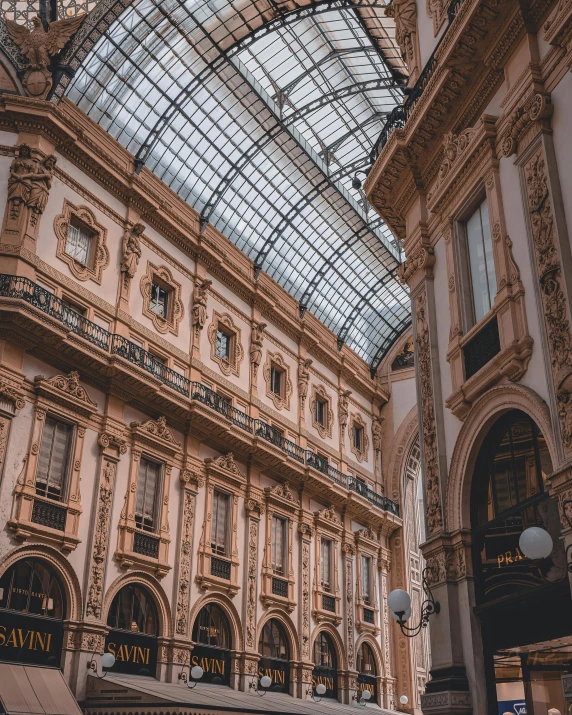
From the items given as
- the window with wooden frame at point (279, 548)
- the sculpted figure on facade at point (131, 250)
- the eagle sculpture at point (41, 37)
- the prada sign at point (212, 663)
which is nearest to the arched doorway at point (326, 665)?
the window with wooden frame at point (279, 548)

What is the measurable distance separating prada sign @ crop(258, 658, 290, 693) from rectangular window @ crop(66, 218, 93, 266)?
14.6 m

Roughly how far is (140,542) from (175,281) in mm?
9300

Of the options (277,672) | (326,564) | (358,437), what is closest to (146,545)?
(277,672)

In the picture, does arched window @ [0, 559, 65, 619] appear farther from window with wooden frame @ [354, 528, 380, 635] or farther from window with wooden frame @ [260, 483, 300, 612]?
window with wooden frame @ [354, 528, 380, 635]

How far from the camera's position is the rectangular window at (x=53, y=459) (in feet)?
66.6

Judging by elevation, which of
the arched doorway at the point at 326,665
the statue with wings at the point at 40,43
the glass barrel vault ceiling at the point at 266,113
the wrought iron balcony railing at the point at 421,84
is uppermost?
the glass barrel vault ceiling at the point at 266,113

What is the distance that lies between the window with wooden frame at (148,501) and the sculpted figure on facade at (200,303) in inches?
176

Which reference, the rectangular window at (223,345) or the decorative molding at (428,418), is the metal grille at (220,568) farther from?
the decorative molding at (428,418)

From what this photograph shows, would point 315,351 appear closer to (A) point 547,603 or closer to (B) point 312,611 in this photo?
(B) point 312,611

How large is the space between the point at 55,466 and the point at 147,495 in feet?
12.0

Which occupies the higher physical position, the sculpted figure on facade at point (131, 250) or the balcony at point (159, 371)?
the sculpted figure on facade at point (131, 250)

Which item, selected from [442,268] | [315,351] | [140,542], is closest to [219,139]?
[315,351]

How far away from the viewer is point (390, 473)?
39.8 m

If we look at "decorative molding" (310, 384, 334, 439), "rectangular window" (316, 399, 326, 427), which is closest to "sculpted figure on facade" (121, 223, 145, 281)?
"decorative molding" (310, 384, 334, 439)
